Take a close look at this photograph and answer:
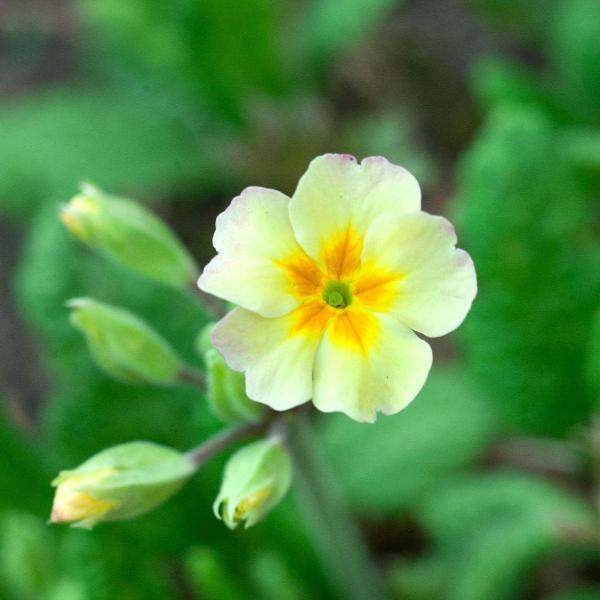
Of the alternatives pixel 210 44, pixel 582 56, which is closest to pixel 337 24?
pixel 210 44

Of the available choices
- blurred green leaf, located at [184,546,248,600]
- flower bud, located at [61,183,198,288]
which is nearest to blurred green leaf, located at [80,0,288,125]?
flower bud, located at [61,183,198,288]

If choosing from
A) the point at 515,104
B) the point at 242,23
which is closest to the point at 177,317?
the point at 515,104

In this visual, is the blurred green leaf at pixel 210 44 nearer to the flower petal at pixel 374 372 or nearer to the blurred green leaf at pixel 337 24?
the blurred green leaf at pixel 337 24

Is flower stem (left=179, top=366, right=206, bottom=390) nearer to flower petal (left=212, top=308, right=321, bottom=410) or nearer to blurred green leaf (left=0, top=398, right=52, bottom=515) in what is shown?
flower petal (left=212, top=308, right=321, bottom=410)

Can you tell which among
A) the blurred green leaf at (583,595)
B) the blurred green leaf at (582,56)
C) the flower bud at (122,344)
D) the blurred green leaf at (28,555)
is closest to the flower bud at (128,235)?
the flower bud at (122,344)

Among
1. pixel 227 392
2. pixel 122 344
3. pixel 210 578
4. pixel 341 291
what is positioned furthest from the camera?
pixel 210 578

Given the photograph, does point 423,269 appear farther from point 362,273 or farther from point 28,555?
point 28,555
